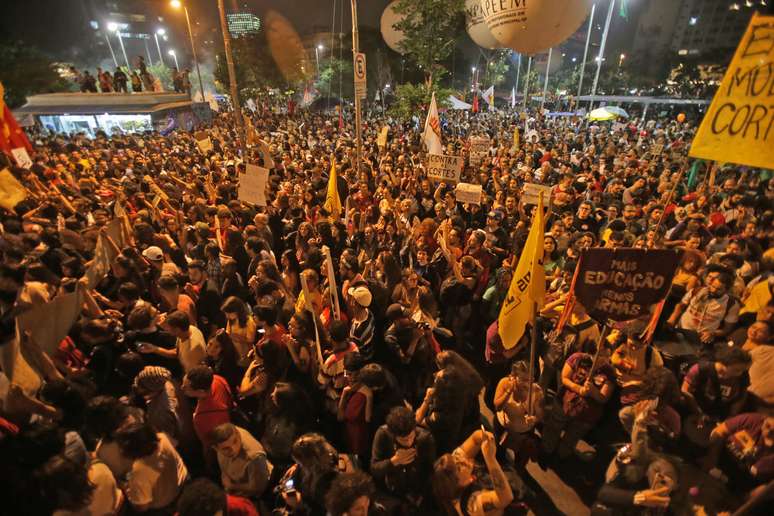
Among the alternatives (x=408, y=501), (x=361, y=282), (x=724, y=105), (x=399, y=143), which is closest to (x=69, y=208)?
(x=361, y=282)

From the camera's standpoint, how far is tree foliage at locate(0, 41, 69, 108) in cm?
3022

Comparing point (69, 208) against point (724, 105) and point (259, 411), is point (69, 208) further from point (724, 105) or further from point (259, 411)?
point (724, 105)

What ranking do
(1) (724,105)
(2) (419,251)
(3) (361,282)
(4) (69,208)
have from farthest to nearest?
1. (4) (69,208)
2. (2) (419,251)
3. (3) (361,282)
4. (1) (724,105)

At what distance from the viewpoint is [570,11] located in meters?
11.1

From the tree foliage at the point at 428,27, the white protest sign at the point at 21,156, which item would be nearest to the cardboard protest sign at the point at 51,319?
the white protest sign at the point at 21,156

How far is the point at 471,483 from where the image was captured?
2689mm

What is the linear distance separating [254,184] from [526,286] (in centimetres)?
551

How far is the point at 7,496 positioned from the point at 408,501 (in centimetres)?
263

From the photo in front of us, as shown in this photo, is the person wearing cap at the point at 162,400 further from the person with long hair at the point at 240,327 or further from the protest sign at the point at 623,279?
the protest sign at the point at 623,279

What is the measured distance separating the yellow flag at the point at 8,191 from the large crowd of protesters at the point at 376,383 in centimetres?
40

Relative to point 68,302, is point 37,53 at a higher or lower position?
higher

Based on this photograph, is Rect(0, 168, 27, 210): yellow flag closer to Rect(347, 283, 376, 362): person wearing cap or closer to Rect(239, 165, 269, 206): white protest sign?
Rect(239, 165, 269, 206): white protest sign

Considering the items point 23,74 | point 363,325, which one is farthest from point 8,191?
point 23,74

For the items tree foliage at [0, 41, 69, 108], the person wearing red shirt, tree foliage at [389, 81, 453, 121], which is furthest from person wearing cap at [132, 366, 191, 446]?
tree foliage at [0, 41, 69, 108]
